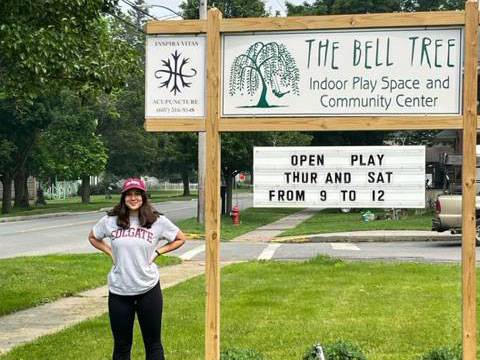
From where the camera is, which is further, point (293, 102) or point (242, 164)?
point (242, 164)

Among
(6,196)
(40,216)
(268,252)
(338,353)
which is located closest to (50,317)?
(338,353)

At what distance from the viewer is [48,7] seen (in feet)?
26.3

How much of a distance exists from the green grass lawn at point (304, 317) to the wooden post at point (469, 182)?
1.31 metres

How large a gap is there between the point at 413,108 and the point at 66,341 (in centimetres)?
426

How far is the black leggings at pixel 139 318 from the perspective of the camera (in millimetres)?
5336

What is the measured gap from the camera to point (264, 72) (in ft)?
17.4

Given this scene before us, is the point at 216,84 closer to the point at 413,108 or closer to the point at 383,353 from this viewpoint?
the point at 413,108

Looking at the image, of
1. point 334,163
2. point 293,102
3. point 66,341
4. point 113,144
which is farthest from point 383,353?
point 113,144

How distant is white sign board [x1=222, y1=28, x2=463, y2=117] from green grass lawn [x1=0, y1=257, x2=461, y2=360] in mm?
2377

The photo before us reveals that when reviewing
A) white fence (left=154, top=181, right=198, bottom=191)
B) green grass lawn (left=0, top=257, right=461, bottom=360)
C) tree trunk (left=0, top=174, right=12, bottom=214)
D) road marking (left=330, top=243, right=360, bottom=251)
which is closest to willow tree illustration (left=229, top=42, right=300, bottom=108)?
green grass lawn (left=0, top=257, right=461, bottom=360)

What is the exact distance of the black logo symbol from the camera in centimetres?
534

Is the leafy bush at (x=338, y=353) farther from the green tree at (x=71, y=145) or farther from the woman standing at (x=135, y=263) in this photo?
the green tree at (x=71, y=145)

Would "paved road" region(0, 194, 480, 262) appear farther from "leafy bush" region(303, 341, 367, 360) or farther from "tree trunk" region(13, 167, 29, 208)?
"tree trunk" region(13, 167, 29, 208)

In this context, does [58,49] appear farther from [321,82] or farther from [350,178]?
[350,178]
